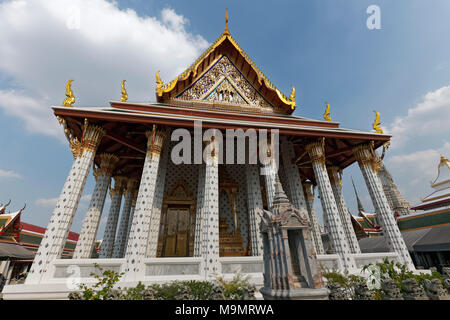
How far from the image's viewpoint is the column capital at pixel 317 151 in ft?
30.3

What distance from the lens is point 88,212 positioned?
8.60 meters

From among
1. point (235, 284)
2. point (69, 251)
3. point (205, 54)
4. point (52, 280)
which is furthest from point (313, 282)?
point (69, 251)

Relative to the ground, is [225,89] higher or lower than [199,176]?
higher

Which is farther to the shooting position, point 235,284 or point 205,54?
point 205,54

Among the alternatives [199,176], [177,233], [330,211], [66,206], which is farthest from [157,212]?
[330,211]

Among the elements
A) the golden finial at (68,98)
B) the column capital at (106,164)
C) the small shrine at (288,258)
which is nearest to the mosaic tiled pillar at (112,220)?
the column capital at (106,164)

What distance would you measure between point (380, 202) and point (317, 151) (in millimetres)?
3448

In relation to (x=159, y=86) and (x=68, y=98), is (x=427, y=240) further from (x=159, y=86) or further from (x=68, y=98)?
(x=68, y=98)

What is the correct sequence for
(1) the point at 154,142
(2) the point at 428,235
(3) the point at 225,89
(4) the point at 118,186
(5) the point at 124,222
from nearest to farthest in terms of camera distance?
(1) the point at 154,142, (5) the point at 124,222, (4) the point at 118,186, (2) the point at 428,235, (3) the point at 225,89

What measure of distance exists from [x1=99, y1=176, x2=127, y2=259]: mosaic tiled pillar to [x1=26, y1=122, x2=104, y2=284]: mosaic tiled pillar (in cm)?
383

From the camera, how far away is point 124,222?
Result: 11102mm

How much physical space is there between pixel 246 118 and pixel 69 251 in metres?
25.4
